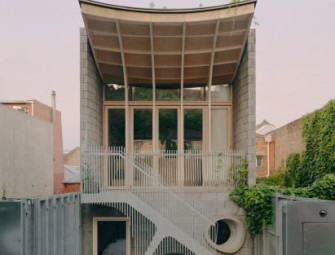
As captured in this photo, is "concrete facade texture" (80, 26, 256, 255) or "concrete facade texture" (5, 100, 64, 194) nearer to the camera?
"concrete facade texture" (80, 26, 256, 255)

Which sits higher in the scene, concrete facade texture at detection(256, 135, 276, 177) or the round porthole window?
concrete facade texture at detection(256, 135, 276, 177)

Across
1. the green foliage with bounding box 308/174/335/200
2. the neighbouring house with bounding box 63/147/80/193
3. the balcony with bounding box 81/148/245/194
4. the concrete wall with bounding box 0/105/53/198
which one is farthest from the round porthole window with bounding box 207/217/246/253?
the neighbouring house with bounding box 63/147/80/193

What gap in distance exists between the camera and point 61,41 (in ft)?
55.1

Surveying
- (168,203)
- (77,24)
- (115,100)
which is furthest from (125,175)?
(77,24)

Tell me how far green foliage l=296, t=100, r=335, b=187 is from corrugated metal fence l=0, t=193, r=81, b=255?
8.83m

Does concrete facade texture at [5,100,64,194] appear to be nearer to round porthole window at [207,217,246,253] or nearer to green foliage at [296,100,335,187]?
round porthole window at [207,217,246,253]

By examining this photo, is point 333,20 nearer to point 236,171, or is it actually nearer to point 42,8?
point 236,171

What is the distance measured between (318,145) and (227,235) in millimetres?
5282

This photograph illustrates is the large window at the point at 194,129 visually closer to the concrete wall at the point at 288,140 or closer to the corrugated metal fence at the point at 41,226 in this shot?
the corrugated metal fence at the point at 41,226

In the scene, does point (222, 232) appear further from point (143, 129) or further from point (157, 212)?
point (143, 129)

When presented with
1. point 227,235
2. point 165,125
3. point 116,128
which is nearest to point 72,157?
point 116,128

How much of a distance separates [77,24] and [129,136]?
4452 millimetres

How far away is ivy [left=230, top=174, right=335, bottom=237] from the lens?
→ 10584mm

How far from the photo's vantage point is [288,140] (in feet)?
70.6
